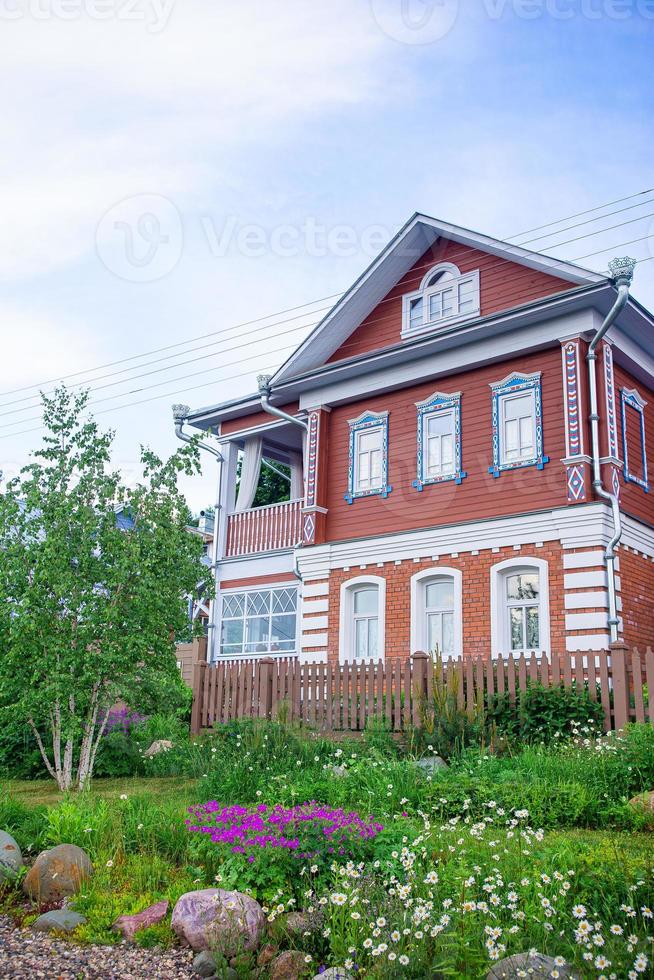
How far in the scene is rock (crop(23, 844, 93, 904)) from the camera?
6238mm

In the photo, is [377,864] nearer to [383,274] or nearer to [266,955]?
[266,955]

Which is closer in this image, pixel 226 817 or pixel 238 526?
pixel 226 817

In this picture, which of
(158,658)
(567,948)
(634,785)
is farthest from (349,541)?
(567,948)

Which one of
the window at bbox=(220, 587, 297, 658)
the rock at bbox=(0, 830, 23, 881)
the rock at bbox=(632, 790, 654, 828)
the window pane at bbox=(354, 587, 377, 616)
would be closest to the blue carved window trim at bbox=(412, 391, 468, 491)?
the window pane at bbox=(354, 587, 377, 616)

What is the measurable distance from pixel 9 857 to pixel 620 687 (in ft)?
23.7

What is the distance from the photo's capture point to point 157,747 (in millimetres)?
13070

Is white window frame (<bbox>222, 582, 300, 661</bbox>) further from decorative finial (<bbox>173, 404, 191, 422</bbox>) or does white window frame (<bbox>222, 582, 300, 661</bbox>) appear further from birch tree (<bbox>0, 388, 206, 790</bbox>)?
birch tree (<bbox>0, 388, 206, 790</bbox>)

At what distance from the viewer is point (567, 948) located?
4.32 metres

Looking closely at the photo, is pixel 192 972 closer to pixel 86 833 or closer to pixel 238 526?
pixel 86 833

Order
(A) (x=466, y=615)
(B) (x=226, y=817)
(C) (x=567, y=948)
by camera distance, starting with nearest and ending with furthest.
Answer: (C) (x=567, y=948), (B) (x=226, y=817), (A) (x=466, y=615)

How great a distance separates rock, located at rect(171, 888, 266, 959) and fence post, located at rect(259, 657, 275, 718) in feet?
26.9

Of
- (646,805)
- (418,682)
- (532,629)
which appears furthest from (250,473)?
(646,805)

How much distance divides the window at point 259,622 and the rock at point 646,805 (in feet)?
41.1

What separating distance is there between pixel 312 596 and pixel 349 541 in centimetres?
138
